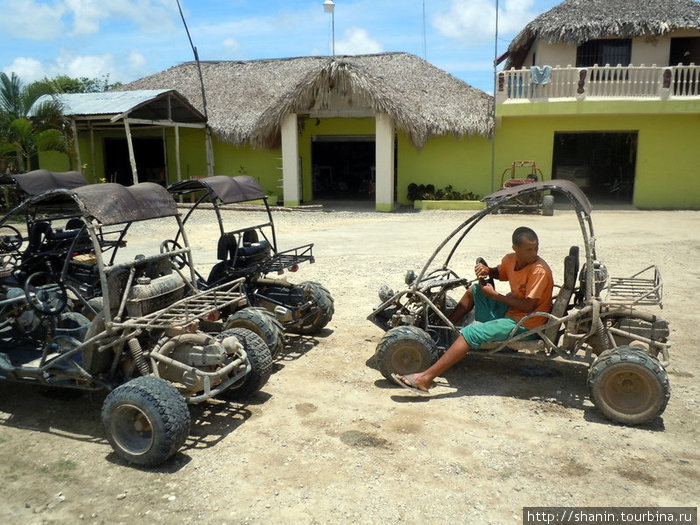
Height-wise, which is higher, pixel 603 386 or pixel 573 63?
pixel 573 63

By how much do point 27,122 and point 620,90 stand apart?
694 inches

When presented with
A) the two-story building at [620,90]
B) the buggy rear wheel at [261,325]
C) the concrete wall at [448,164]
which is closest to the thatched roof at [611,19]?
the two-story building at [620,90]

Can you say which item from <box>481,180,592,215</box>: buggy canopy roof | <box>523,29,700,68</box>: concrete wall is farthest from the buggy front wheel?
<box>523,29,700,68</box>: concrete wall

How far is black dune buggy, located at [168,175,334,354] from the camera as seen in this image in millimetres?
6164

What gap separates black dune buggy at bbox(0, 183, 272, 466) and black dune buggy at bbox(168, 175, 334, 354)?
1.14 meters

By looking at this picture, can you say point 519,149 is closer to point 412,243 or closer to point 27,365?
point 412,243

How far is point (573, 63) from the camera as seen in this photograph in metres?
19.7

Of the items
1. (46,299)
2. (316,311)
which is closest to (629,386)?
(316,311)

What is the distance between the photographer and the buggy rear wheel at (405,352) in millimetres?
5102

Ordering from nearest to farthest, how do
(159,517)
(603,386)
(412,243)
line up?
(159,517), (603,386), (412,243)

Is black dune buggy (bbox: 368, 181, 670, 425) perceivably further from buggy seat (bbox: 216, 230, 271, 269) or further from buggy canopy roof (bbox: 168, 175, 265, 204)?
buggy canopy roof (bbox: 168, 175, 265, 204)

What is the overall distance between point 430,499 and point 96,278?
497 cm

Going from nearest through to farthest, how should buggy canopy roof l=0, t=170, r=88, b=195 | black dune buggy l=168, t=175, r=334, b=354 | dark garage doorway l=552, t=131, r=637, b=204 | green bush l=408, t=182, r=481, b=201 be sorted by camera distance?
black dune buggy l=168, t=175, r=334, b=354 → buggy canopy roof l=0, t=170, r=88, b=195 → green bush l=408, t=182, r=481, b=201 → dark garage doorway l=552, t=131, r=637, b=204

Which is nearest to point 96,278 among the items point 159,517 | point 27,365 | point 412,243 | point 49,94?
point 27,365
